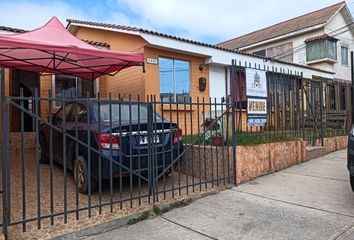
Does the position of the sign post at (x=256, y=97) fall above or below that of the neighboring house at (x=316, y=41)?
below

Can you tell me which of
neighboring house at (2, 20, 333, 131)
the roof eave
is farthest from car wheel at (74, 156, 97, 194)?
the roof eave

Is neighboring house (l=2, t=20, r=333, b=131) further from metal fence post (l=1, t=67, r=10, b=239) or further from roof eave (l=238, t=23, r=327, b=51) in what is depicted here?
roof eave (l=238, t=23, r=327, b=51)

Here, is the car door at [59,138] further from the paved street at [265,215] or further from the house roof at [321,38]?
the house roof at [321,38]

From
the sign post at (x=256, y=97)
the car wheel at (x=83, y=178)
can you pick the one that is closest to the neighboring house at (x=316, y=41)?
the sign post at (x=256, y=97)

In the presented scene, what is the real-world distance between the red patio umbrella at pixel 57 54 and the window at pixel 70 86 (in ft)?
4.53

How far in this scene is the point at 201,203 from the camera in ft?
15.9

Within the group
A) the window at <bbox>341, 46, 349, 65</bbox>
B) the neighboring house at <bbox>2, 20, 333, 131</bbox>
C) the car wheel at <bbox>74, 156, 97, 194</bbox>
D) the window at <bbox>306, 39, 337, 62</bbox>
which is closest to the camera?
the car wheel at <bbox>74, 156, 97, 194</bbox>

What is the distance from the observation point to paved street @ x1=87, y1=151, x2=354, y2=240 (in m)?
3.68

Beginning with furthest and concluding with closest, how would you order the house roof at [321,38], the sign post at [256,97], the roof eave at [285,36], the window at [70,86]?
the roof eave at [285,36] → the house roof at [321,38] → the window at [70,86] → the sign post at [256,97]

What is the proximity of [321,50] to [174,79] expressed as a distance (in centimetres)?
1258

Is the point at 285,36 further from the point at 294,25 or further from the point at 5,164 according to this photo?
the point at 5,164

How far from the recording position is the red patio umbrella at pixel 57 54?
5754mm

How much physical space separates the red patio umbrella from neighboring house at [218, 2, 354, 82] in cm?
1474

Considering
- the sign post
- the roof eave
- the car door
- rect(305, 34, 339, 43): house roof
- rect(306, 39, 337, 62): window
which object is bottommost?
the car door
